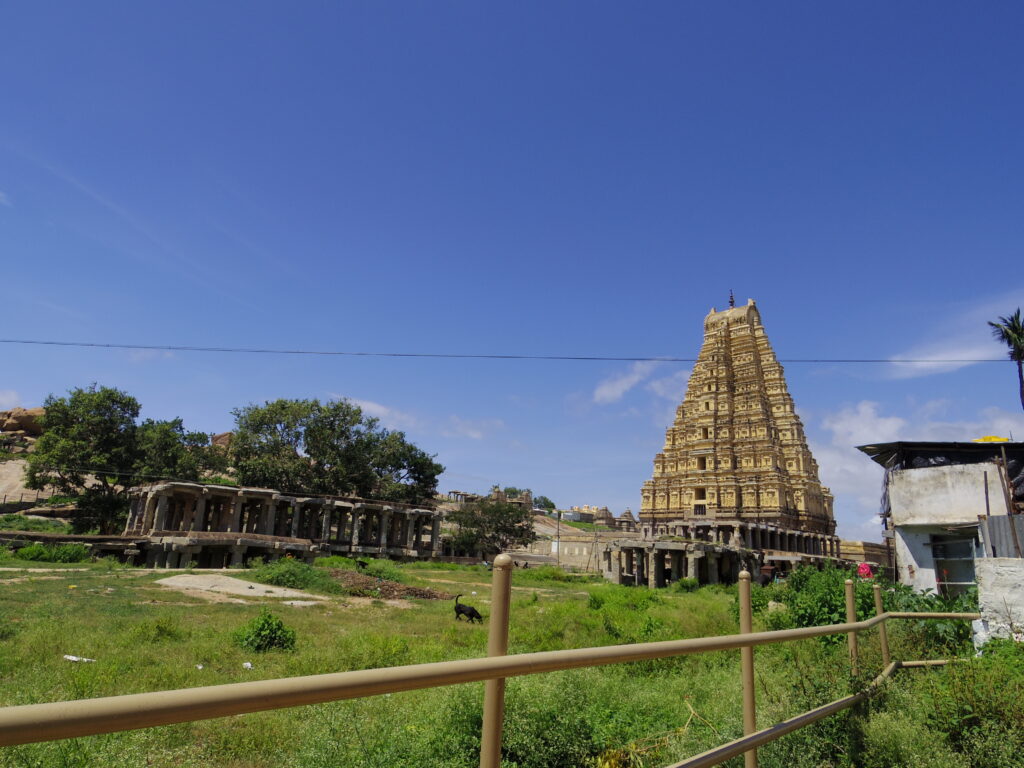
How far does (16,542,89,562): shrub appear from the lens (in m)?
25.5

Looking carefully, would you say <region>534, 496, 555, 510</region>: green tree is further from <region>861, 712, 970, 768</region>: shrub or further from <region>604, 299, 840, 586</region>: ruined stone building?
<region>861, 712, 970, 768</region>: shrub

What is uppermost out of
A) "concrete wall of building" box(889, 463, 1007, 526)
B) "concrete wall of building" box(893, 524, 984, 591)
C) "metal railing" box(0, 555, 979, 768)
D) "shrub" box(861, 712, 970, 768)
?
"concrete wall of building" box(889, 463, 1007, 526)

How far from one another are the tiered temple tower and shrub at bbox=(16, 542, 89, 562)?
117 feet

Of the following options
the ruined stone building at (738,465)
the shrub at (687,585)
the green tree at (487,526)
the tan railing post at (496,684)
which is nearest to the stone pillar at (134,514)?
the green tree at (487,526)

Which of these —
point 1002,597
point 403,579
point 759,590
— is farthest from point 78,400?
point 1002,597

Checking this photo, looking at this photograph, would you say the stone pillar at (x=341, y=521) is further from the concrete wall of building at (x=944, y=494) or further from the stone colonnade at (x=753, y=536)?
the concrete wall of building at (x=944, y=494)

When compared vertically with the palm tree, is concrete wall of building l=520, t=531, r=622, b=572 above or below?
below

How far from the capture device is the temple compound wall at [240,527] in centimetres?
2958

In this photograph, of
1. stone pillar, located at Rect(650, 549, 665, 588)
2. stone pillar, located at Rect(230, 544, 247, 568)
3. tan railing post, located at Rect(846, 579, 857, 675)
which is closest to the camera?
tan railing post, located at Rect(846, 579, 857, 675)

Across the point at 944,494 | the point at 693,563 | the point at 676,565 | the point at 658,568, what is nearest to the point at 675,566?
the point at 676,565

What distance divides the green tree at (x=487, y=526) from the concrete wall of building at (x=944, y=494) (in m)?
40.5

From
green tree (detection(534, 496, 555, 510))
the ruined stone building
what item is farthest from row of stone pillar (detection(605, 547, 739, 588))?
green tree (detection(534, 496, 555, 510))

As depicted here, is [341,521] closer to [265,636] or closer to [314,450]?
[314,450]

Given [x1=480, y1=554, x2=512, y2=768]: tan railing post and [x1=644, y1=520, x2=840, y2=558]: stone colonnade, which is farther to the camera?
[x1=644, y1=520, x2=840, y2=558]: stone colonnade
